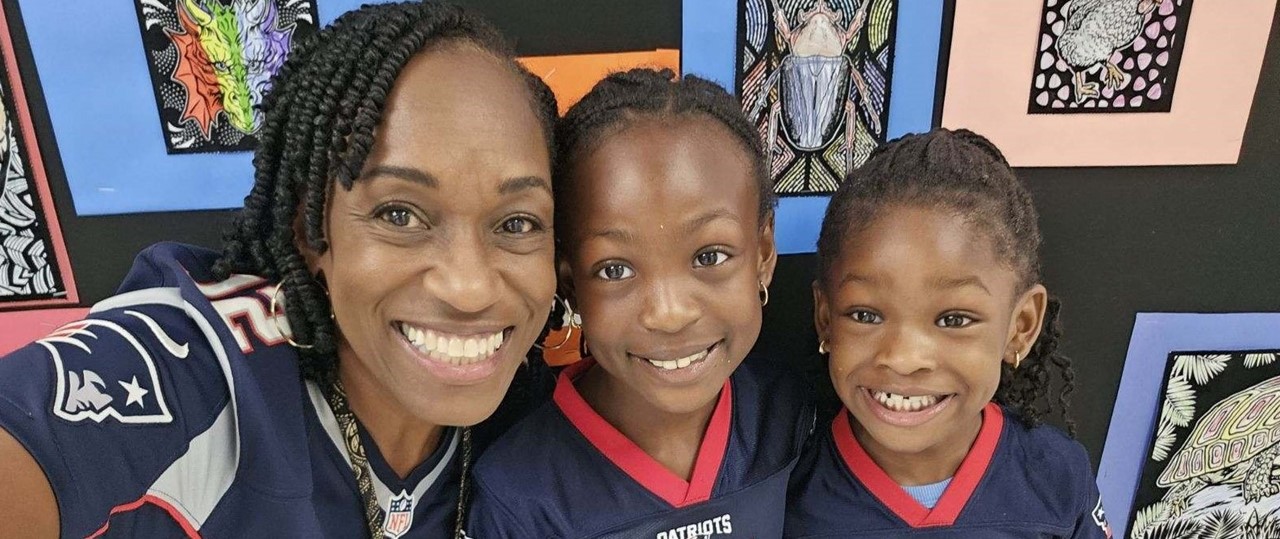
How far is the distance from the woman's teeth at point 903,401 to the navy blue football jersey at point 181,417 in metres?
0.63

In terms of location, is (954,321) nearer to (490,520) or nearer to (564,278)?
(564,278)

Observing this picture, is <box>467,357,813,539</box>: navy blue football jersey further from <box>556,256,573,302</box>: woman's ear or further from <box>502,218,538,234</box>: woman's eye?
<box>502,218,538,234</box>: woman's eye

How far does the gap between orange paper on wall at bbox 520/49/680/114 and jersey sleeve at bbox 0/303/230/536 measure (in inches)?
21.0

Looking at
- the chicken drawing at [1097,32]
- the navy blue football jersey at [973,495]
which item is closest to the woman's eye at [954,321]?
the navy blue football jersey at [973,495]

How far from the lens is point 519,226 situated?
0.78 m

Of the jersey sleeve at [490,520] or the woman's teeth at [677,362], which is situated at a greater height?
the woman's teeth at [677,362]

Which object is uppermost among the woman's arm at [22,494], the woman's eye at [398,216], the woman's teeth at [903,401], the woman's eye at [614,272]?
the woman's eye at [398,216]

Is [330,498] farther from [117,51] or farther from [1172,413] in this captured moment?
[1172,413]

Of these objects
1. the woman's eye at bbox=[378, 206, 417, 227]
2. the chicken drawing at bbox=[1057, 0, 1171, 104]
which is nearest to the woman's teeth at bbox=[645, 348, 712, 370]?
the woman's eye at bbox=[378, 206, 417, 227]

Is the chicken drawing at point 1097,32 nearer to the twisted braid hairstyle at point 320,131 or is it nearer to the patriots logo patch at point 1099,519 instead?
the patriots logo patch at point 1099,519

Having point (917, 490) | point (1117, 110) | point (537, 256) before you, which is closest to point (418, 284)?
point (537, 256)

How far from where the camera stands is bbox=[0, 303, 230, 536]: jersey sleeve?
1.83ft

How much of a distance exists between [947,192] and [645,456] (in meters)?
0.49

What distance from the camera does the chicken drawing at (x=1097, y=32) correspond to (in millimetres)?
1066
